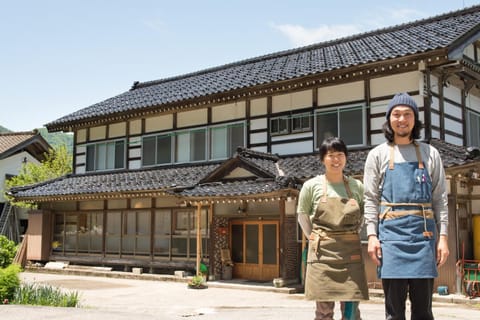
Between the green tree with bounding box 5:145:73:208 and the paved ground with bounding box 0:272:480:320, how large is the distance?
13855 millimetres

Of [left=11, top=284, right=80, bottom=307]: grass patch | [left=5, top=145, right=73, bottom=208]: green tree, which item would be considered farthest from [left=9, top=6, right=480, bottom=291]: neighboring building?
[left=5, top=145, right=73, bottom=208]: green tree

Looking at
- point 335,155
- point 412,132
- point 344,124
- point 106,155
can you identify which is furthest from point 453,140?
point 106,155

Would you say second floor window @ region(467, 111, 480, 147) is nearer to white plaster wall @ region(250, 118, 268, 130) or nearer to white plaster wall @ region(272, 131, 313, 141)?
white plaster wall @ region(272, 131, 313, 141)

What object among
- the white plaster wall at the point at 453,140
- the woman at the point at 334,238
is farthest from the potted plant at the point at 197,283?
the woman at the point at 334,238

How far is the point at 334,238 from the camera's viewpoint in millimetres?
4297

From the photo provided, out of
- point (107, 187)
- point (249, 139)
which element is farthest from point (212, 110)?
point (107, 187)

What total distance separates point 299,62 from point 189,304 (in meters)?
8.92

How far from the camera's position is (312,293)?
14.2ft

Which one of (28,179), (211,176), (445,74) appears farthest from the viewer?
(28,179)

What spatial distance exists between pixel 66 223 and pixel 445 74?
14351mm

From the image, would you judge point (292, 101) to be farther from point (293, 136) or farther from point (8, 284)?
point (8, 284)

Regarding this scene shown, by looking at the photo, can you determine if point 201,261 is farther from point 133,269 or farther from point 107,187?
point 107,187

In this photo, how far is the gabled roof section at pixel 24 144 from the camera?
29656mm

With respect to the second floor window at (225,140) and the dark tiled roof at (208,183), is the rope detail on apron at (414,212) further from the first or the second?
the second floor window at (225,140)
